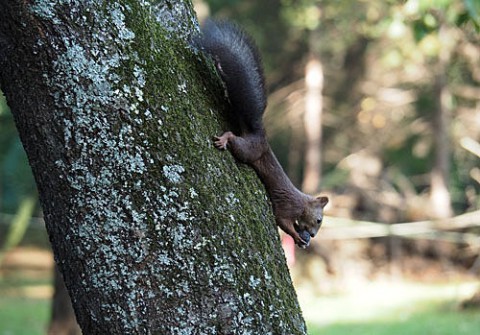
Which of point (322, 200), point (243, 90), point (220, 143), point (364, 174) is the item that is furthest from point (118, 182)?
point (364, 174)

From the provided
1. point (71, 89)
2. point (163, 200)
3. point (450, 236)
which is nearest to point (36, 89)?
point (71, 89)

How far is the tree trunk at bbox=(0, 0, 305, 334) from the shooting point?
4.85 feet

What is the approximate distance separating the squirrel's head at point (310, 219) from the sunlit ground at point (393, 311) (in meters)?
5.69

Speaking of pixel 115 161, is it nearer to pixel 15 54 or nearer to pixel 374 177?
pixel 15 54

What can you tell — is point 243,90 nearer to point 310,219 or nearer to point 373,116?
point 310,219

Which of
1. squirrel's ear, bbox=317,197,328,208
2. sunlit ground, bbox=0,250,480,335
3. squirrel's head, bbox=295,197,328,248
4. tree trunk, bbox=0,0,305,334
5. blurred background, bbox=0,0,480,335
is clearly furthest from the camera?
blurred background, bbox=0,0,480,335

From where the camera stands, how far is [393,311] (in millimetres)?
11656

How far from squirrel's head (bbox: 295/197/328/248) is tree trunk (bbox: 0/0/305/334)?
183 cm

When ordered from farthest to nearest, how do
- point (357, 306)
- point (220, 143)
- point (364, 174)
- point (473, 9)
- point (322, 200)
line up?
point (364, 174), point (357, 306), point (322, 200), point (473, 9), point (220, 143)

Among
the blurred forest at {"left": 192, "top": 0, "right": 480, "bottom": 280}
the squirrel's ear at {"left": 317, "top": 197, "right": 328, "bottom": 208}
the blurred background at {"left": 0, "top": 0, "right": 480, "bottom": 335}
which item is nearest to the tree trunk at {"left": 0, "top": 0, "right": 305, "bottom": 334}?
the squirrel's ear at {"left": 317, "top": 197, "right": 328, "bottom": 208}

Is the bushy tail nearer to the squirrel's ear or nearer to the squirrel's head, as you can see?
the squirrel's head

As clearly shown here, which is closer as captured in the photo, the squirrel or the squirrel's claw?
the squirrel's claw

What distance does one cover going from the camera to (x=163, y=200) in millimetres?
1501

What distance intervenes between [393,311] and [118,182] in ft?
35.0
